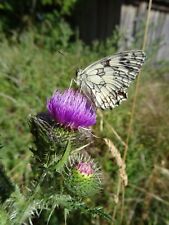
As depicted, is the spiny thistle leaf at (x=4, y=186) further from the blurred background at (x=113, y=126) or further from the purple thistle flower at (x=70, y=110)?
the purple thistle flower at (x=70, y=110)

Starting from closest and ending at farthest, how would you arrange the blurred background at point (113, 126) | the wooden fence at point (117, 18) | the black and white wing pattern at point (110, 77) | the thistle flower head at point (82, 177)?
the thistle flower head at point (82, 177), the black and white wing pattern at point (110, 77), the blurred background at point (113, 126), the wooden fence at point (117, 18)

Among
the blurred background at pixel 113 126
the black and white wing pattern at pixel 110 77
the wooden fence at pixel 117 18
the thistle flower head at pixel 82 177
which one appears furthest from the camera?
the wooden fence at pixel 117 18

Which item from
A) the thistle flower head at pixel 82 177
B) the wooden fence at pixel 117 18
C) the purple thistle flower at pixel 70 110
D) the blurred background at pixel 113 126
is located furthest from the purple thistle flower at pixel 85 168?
the wooden fence at pixel 117 18

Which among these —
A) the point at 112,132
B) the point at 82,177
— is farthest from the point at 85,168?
the point at 112,132

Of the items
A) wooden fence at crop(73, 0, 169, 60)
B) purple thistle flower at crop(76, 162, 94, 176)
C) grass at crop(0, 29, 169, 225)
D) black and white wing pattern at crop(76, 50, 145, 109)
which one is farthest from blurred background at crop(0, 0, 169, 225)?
wooden fence at crop(73, 0, 169, 60)

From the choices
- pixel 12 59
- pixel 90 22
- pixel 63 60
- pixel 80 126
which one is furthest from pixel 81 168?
pixel 90 22

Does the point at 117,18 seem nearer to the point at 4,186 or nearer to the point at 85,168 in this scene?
the point at 85,168

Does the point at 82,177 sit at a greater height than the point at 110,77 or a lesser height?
lesser

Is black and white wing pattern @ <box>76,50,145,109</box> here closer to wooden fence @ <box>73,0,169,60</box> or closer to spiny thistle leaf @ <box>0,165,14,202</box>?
spiny thistle leaf @ <box>0,165,14,202</box>
